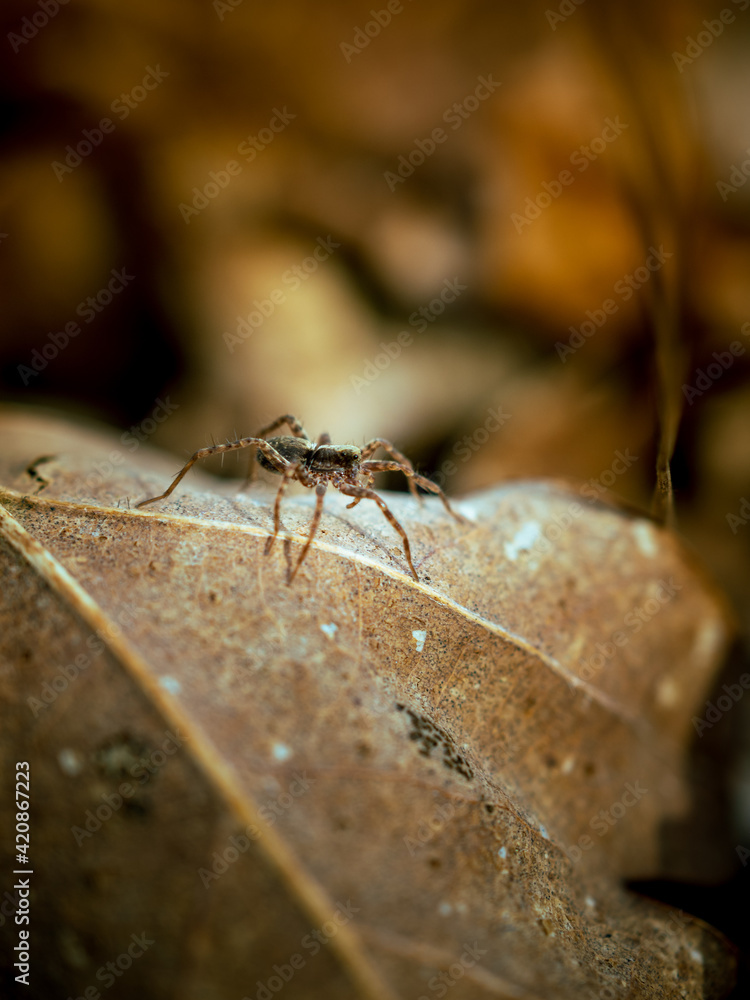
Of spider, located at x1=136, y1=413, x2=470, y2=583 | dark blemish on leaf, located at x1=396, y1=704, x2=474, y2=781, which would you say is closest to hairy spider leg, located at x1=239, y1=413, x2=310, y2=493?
spider, located at x1=136, y1=413, x2=470, y2=583

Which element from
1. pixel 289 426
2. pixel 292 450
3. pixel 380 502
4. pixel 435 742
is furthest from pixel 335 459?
pixel 435 742

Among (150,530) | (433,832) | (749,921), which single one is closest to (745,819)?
(749,921)

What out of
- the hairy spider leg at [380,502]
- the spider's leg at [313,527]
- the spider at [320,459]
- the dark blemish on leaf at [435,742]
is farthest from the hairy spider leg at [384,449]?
the dark blemish on leaf at [435,742]

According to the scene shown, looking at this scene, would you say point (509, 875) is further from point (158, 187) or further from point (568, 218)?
point (158, 187)

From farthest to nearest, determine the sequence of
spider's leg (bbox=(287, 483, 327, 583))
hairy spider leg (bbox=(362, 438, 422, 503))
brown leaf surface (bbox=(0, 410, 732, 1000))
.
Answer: hairy spider leg (bbox=(362, 438, 422, 503)) → spider's leg (bbox=(287, 483, 327, 583)) → brown leaf surface (bbox=(0, 410, 732, 1000))

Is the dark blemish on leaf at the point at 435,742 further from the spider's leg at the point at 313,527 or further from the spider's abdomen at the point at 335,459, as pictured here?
the spider's abdomen at the point at 335,459

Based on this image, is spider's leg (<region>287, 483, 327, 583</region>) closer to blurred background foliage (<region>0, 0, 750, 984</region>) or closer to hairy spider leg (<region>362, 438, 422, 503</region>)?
hairy spider leg (<region>362, 438, 422, 503</region>)

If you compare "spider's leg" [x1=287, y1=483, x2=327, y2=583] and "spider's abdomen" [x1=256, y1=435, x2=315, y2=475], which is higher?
"spider's leg" [x1=287, y1=483, x2=327, y2=583]
